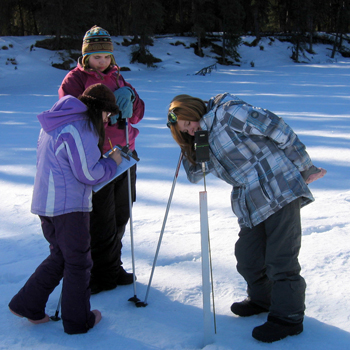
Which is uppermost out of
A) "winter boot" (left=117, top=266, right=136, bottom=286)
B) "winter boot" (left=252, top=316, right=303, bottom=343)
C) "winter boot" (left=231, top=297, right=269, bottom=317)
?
"winter boot" (left=252, top=316, right=303, bottom=343)

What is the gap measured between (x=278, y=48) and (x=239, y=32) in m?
4.28

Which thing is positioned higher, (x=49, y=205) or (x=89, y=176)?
(x=89, y=176)

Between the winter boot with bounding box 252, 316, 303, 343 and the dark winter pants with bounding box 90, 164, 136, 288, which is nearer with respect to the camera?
the winter boot with bounding box 252, 316, 303, 343

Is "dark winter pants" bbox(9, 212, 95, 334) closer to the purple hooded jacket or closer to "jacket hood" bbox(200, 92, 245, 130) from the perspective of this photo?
the purple hooded jacket

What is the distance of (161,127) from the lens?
748 centimetres

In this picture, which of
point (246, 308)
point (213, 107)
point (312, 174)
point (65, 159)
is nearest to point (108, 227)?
point (65, 159)

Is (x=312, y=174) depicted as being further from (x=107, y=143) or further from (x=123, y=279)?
(x=123, y=279)

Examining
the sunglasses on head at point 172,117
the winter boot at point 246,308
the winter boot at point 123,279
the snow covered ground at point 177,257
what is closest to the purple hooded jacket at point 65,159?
the sunglasses on head at point 172,117

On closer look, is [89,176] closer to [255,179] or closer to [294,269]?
[255,179]

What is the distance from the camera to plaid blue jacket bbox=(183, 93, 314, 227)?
194cm

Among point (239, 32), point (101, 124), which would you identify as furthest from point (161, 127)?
point (239, 32)

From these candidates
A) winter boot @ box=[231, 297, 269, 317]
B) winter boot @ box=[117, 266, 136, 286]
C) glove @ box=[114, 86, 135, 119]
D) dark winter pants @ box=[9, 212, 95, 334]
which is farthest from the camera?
winter boot @ box=[117, 266, 136, 286]

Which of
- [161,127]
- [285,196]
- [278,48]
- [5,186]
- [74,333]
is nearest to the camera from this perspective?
[285,196]

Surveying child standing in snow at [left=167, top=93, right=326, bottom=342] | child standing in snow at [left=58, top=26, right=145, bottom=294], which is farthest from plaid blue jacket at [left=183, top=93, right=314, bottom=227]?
child standing in snow at [left=58, top=26, right=145, bottom=294]
